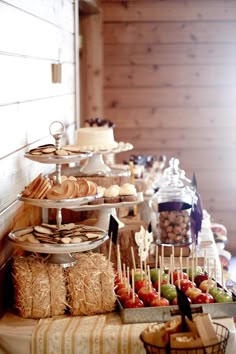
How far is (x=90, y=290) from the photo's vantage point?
2262mm

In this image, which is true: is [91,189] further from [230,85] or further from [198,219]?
[230,85]

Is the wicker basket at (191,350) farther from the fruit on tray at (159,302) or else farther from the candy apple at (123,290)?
the candy apple at (123,290)

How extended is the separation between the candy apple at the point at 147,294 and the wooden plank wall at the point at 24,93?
0.48m

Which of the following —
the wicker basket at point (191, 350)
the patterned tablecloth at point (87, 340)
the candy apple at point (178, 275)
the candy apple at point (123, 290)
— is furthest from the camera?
the candy apple at point (178, 275)

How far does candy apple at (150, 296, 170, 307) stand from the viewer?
2.24 m

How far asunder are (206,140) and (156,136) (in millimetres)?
432

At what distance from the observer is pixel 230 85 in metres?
5.96

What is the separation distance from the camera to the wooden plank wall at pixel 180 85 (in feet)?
19.2

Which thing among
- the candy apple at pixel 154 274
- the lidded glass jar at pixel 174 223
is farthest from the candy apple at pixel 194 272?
the lidded glass jar at pixel 174 223

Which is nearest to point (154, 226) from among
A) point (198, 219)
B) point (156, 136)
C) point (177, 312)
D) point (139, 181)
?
point (198, 219)

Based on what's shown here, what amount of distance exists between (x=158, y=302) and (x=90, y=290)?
0.73 feet

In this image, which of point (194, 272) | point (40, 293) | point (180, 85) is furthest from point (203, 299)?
point (180, 85)

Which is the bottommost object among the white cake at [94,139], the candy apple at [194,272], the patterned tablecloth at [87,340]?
the patterned tablecloth at [87,340]

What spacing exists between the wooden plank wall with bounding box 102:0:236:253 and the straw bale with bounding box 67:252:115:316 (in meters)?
3.80
